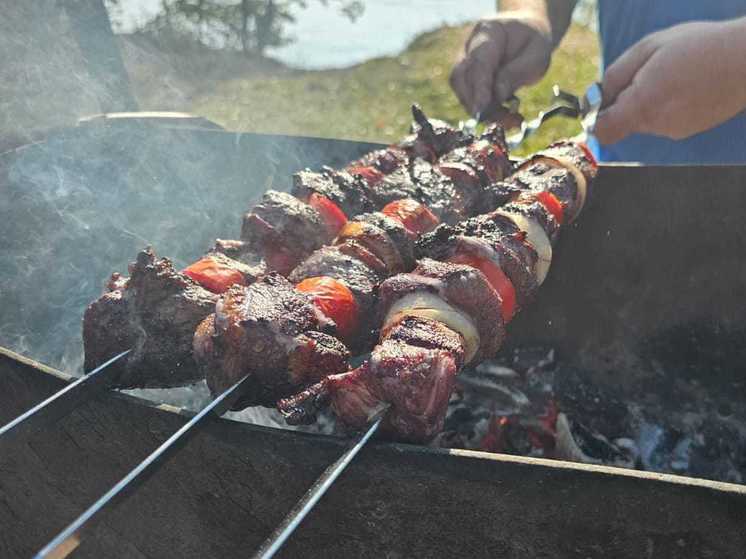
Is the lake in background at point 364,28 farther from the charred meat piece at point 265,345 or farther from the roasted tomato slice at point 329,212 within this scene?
the charred meat piece at point 265,345

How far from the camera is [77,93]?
13.1ft

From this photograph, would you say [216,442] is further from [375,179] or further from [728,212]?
[728,212]

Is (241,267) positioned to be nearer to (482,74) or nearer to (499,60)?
(482,74)

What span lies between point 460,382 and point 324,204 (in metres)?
1.13

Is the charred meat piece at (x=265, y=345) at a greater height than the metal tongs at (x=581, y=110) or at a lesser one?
lesser

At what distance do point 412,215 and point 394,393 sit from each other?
1110mm

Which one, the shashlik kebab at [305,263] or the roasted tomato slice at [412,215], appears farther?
Result: the roasted tomato slice at [412,215]

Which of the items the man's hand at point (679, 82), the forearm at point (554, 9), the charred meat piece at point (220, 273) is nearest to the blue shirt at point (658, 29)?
the forearm at point (554, 9)

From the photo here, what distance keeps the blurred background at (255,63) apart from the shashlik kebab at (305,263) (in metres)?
1.63

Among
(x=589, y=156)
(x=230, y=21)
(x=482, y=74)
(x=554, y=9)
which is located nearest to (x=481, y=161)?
(x=589, y=156)

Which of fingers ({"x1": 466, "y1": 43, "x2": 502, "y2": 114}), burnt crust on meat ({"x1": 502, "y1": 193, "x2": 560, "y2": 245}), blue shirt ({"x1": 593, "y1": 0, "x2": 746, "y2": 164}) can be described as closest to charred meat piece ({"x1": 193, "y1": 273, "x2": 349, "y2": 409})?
burnt crust on meat ({"x1": 502, "y1": 193, "x2": 560, "y2": 245})

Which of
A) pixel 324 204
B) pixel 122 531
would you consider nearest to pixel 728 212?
pixel 324 204

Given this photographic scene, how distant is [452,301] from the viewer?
1.85m

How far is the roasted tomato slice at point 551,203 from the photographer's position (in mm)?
2605
